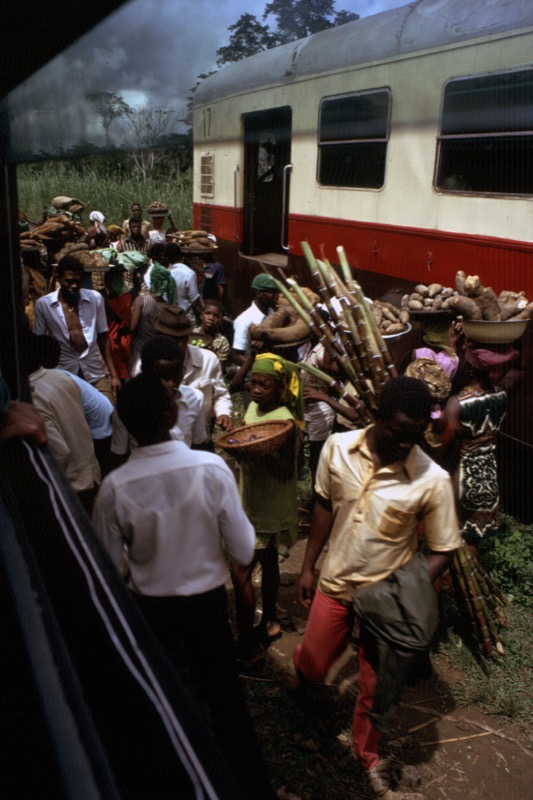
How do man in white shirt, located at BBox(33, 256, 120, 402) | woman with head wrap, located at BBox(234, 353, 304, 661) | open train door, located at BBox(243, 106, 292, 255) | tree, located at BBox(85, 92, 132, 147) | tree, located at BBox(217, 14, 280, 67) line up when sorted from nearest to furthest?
1. tree, located at BBox(85, 92, 132, 147)
2. tree, located at BBox(217, 14, 280, 67)
3. woman with head wrap, located at BBox(234, 353, 304, 661)
4. man in white shirt, located at BBox(33, 256, 120, 402)
5. open train door, located at BBox(243, 106, 292, 255)

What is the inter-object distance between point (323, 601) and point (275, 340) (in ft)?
6.77

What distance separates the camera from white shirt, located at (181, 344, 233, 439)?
153 inches

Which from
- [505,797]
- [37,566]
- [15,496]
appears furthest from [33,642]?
[505,797]

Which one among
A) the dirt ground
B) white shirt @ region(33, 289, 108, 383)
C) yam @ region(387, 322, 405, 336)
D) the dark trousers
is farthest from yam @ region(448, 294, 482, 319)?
white shirt @ region(33, 289, 108, 383)

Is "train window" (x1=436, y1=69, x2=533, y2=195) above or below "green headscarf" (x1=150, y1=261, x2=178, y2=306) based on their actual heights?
above

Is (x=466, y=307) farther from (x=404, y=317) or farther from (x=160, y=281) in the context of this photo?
(x=160, y=281)

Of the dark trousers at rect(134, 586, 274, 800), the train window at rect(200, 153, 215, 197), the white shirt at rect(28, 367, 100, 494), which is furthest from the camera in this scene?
the train window at rect(200, 153, 215, 197)

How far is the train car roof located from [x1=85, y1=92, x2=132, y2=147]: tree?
3918 millimetres

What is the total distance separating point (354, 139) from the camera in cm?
607

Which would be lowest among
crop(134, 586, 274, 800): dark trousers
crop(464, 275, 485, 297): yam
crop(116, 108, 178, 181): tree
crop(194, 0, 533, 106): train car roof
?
crop(134, 586, 274, 800): dark trousers

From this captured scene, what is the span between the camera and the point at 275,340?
4.48 meters

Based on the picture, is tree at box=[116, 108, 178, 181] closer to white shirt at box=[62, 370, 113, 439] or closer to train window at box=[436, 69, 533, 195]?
white shirt at box=[62, 370, 113, 439]

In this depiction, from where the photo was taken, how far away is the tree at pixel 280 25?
124 cm

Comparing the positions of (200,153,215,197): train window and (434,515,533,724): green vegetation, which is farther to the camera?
(200,153,215,197): train window
